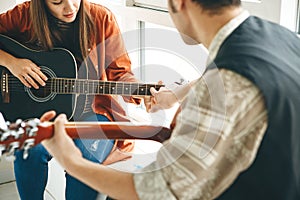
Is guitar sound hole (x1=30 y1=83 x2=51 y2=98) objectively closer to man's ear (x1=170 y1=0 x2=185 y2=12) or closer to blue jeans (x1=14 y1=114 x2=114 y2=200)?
blue jeans (x1=14 y1=114 x2=114 y2=200)

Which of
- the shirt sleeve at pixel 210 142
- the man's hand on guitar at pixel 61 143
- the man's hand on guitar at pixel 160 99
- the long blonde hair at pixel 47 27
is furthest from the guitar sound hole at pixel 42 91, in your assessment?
the shirt sleeve at pixel 210 142

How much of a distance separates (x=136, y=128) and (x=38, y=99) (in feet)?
1.87

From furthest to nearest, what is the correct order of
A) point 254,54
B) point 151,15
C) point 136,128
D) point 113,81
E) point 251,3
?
point 151,15 → point 113,81 → point 251,3 → point 136,128 → point 254,54

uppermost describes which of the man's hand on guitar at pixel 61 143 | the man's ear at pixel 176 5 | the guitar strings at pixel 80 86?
the man's ear at pixel 176 5

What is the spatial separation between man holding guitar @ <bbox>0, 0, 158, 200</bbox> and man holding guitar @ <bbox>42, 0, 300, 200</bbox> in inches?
27.3

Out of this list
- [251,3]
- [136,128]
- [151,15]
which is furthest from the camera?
[151,15]

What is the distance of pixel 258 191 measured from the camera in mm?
1004

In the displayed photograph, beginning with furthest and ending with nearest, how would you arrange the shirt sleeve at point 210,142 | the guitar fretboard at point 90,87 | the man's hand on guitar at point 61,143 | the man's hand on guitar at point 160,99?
the guitar fretboard at point 90,87, the man's hand on guitar at point 160,99, the man's hand on guitar at point 61,143, the shirt sleeve at point 210,142

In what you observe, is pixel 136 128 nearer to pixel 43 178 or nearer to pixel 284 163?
pixel 284 163

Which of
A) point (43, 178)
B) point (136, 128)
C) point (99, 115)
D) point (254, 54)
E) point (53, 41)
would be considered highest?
point (254, 54)

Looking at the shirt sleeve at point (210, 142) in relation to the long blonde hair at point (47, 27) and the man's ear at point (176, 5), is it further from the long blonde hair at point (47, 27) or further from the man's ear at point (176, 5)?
the long blonde hair at point (47, 27)

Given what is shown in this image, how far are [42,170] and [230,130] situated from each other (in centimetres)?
103

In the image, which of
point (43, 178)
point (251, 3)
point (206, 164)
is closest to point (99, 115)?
point (43, 178)

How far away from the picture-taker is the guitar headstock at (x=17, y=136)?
1.01 metres
